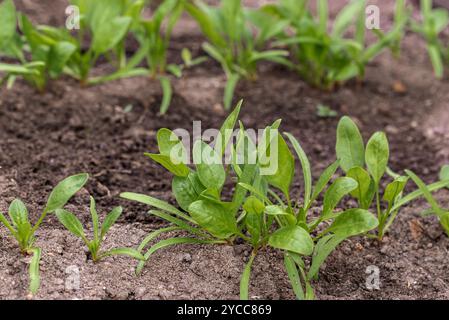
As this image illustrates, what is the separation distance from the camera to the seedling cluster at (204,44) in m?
2.99

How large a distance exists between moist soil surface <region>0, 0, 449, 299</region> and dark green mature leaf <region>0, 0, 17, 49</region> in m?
0.29

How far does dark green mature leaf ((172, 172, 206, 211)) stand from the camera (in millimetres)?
2209

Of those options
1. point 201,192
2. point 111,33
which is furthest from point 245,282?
point 111,33

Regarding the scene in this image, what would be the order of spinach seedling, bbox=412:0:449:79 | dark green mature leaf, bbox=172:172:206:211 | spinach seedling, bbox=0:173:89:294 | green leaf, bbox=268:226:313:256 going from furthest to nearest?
spinach seedling, bbox=412:0:449:79
dark green mature leaf, bbox=172:172:206:211
spinach seedling, bbox=0:173:89:294
green leaf, bbox=268:226:313:256

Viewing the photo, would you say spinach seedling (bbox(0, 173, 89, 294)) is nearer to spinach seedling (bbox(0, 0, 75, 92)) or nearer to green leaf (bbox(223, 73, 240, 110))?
spinach seedling (bbox(0, 0, 75, 92))

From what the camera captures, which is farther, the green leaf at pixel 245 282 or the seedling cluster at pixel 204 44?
the seedling cluster at pixel 204 44

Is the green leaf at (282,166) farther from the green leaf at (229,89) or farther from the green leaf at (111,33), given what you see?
the green leaf at (111,33)

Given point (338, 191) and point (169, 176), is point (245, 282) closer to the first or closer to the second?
point (338, 191)

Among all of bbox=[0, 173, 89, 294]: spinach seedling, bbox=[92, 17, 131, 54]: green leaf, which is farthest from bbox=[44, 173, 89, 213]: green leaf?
bbox=[92, 17, 131, 54]: green leaf

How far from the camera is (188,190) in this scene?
2217 mm

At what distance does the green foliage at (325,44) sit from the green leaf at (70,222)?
56.2 inches

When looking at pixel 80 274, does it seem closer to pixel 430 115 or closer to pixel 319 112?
pixel 319 112

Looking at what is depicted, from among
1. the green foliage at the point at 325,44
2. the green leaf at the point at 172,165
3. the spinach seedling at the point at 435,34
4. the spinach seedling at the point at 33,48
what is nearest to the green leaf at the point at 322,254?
the green leaf at the point at 172,165

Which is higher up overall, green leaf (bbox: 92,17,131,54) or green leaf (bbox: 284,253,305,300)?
green leaf (bbox: 92,17,131,54)
